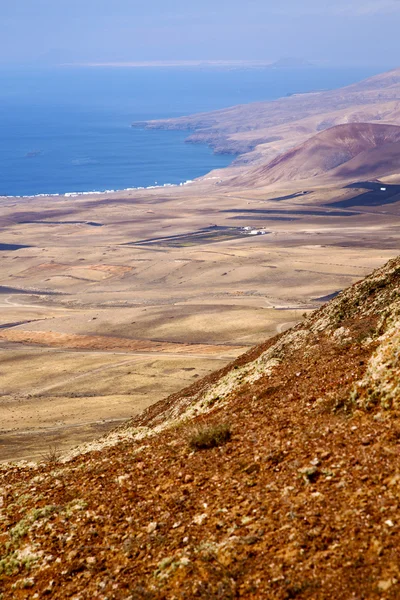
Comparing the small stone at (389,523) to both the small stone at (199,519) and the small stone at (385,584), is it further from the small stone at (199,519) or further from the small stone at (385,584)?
the small stone at (199,519)

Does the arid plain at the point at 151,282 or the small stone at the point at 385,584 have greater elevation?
the small stone at the point at 385,584

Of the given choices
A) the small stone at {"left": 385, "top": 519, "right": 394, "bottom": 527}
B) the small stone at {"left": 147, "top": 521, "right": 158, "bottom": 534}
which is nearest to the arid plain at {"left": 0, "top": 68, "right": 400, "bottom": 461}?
the small stone at {"left": 147, "top": 521, "right": 158, "bottom": 534}

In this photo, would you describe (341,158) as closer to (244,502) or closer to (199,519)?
(244,502)

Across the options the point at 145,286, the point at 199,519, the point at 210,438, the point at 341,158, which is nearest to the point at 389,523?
the point at 199,519

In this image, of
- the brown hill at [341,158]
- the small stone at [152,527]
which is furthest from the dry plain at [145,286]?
the small stone at [152,527]

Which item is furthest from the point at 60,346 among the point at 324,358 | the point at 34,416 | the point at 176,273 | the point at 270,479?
the point at 270,479

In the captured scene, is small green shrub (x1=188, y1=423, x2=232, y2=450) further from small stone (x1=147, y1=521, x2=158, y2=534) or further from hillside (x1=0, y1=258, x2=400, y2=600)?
small stone (x1=147, y1=521, x2=158, y2=534)
